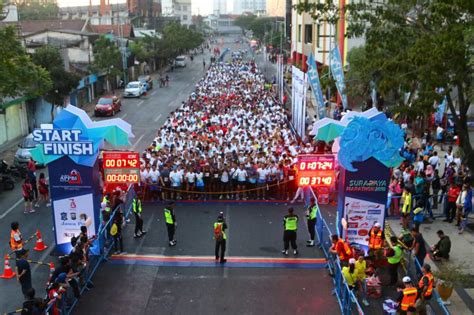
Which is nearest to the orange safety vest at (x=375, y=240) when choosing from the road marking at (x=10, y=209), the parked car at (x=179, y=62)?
the road marking at (x=10, y=209)

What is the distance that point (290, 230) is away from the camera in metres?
13.9

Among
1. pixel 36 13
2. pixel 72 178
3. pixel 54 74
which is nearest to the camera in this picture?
pixel 72 178

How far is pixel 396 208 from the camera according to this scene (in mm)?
17406

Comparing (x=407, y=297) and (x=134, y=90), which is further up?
(x=134, y=90)

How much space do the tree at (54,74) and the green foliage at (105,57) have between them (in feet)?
37.9

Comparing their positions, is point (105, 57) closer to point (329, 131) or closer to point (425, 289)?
point (329, 131)

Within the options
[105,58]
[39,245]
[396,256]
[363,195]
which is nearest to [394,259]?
[396,256]

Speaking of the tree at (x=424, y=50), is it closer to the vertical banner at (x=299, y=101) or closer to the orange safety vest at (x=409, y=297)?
the orange safety vest at (x=409, y=297)

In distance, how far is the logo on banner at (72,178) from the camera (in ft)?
44.3

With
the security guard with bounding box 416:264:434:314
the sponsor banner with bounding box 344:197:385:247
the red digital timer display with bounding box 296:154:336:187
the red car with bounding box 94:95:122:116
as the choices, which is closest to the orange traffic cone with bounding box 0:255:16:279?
the red digital timer display with bounding box 296:154:336:187

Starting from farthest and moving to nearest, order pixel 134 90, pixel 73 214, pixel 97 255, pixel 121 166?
pixel 134 90, pixel 121 166, pixel 97 255, pixel 73 214

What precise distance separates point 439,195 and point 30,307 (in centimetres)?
1378

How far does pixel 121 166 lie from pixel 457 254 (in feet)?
34.6

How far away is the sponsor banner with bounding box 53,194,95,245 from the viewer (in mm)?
13719
